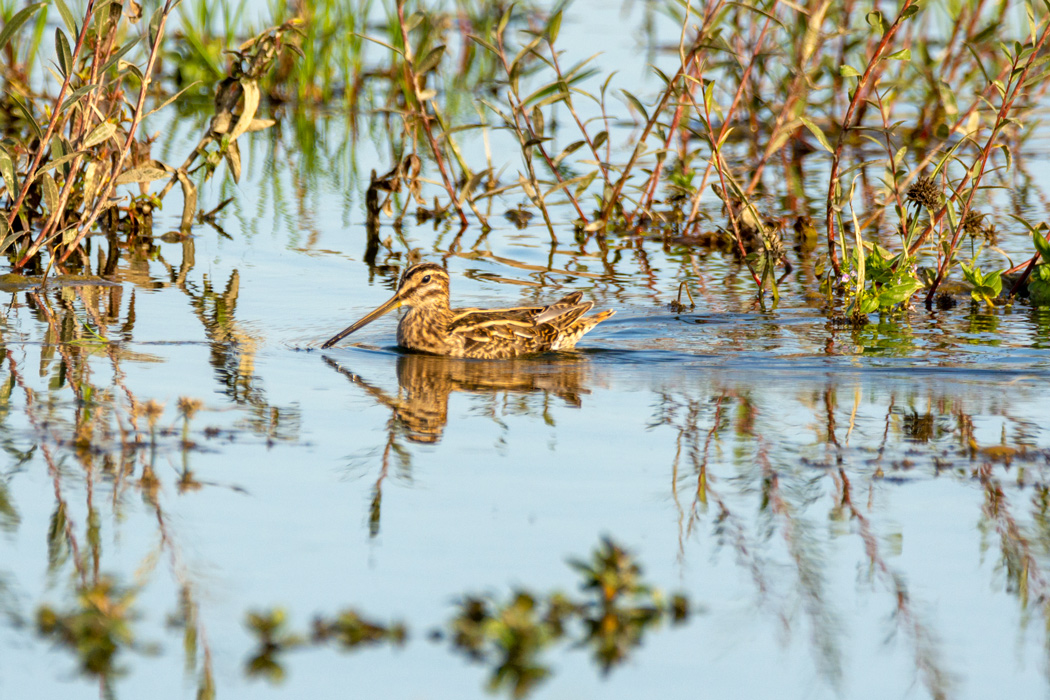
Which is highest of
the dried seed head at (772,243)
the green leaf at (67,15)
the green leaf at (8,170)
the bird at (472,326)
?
the green leaf at (67,15)

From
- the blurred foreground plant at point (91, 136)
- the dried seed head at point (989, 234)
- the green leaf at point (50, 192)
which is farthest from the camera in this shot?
the dried seed head at point (989, 234)

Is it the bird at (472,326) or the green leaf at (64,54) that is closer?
the green leaf at (64,54)

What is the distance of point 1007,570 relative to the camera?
4324 mm

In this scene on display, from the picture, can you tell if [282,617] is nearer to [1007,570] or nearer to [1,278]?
[1007,570]

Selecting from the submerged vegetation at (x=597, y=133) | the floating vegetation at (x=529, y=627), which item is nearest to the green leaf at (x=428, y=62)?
the submerged vegetation at (x=597, y=133)

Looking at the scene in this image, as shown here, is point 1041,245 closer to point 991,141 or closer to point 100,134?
point 991,141

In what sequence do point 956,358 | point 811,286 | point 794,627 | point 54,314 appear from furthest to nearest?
1. point 811,286
2. point 54,314
3. point 956,358
4. point 794,627

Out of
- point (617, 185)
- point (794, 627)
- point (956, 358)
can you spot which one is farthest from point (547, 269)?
point (794, 627)

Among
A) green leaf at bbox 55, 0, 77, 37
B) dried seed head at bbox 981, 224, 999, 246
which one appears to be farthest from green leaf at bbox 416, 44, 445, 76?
dried seed head at bbox 981, 224, 999, 246

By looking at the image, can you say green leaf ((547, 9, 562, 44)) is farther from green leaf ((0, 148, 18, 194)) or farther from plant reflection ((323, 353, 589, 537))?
green leaf ((0, 148, 18, 194))

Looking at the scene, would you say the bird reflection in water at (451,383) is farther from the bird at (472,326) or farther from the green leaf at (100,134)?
the green leaf at (100,134)

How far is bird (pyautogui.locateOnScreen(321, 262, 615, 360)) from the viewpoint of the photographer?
779 centimetres

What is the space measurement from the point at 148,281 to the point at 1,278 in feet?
3.00

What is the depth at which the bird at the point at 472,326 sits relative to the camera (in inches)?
307
